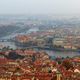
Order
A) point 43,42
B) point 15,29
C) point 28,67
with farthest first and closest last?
point 15,29 < point 43,42 < point 28,67

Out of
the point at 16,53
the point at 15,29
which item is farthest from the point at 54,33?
the point at 16,53

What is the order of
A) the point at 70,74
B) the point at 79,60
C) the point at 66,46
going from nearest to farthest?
the point at 70,74, the point at 79,60, the point at 66,46

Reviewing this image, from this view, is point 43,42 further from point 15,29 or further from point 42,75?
point 42,75

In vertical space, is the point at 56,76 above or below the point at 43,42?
above

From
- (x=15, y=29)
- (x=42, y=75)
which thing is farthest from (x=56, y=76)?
(x=15, y=29)

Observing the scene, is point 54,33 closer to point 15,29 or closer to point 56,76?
point 15,29

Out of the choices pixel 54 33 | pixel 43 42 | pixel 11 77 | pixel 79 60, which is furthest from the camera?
pixel 54 33

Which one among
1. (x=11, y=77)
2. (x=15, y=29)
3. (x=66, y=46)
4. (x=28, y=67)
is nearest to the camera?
(x=11, y=77)

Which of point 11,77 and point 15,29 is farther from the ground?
point 11,77

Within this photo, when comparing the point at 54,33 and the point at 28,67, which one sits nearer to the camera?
the point at 28,67
